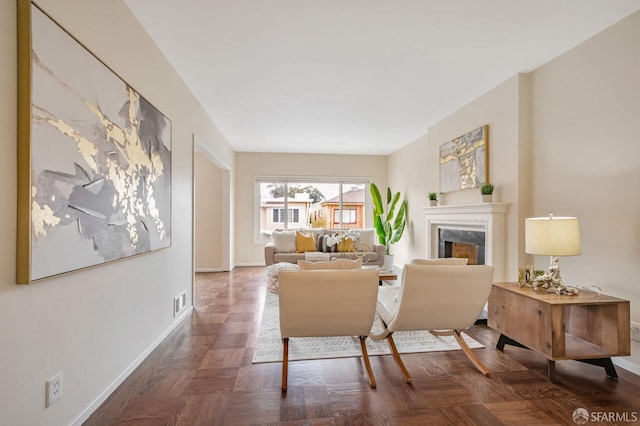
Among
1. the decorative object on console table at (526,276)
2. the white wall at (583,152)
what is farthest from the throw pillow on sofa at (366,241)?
the decorative object on console table at (526,276)

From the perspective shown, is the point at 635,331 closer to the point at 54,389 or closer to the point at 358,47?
the point at 358,47

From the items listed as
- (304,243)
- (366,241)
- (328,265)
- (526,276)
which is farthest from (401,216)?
(328,265)

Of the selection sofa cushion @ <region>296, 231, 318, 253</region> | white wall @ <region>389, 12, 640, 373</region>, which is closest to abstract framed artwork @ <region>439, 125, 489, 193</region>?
white wall @ <region>389, 12, 640, 373</region>

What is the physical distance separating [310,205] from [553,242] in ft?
17.6

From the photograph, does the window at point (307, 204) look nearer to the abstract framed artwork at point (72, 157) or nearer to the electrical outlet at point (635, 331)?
the abstract framed artwork at point (72, 157)

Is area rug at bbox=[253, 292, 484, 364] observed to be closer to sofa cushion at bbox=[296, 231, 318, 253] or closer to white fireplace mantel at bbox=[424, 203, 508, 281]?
white fireplace mantel at bbox=[424, 203, 508, 281]

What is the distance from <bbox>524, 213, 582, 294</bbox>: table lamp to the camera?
212 centimetres

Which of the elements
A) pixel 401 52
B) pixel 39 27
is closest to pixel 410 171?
pixel 401 52

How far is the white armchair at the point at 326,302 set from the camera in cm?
196

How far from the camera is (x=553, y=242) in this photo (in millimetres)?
2152

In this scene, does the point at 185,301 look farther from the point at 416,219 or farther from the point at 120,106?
the point at 416,219

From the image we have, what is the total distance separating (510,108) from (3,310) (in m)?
4.10

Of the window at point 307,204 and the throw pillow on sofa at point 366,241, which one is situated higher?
the window at point 307,204

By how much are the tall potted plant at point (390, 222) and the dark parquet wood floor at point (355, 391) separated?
358 centimetres
